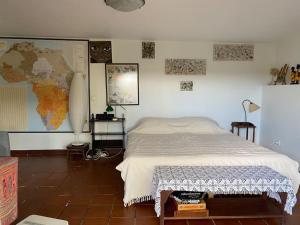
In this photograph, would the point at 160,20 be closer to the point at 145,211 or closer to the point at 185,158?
the point at 185,158

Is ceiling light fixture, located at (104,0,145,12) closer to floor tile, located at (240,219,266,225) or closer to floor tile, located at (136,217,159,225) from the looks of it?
floor tile, located at (136,217,159,225)

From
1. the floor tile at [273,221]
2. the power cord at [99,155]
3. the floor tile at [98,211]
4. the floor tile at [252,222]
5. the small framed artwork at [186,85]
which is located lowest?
the floor tile at [98,211]

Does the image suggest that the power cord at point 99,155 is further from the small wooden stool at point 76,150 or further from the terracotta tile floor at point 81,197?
the terracotta tile floor at point 81,197

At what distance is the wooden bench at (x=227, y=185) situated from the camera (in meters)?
1.86

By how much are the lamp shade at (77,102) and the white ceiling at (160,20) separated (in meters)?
0.80

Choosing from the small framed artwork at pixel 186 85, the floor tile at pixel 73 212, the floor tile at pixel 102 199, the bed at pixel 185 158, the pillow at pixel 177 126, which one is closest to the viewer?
the floor tile at pixel 73 212

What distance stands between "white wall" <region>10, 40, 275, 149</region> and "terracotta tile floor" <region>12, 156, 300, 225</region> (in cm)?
96

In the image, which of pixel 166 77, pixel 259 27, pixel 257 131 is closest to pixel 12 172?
pixel 166 77

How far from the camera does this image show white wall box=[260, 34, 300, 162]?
10.9ft

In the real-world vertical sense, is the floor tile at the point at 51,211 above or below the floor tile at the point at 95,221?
below

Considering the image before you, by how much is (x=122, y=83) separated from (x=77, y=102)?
879mm

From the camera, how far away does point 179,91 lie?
4219 millimetres

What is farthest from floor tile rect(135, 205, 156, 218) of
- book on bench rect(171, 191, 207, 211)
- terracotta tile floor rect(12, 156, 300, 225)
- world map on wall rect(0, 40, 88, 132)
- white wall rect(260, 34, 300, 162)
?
world map on wall rect(0, 40, 88, 132)

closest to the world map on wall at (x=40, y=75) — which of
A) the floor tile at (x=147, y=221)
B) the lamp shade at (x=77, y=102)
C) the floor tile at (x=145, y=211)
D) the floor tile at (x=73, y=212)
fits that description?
the lamp shade at (x=77, y=102)
